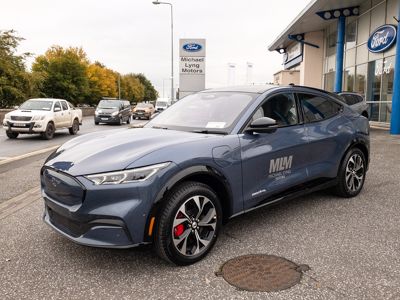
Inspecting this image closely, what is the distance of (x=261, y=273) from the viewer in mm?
3168

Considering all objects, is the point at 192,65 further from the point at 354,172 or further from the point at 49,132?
the point at 354,172

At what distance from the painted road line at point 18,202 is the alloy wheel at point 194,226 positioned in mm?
2641

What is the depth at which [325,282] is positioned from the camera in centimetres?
302

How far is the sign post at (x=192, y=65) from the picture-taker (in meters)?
16.3

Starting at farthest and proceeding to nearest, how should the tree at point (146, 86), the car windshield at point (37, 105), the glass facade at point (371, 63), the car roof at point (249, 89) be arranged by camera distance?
the tree at point (146, 86) → the glass facade at point (371, 63) → the car windshield at point (37, 105) → the car roof at point (249, 89)

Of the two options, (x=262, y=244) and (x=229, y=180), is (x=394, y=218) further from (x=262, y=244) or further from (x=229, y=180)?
(x=229, y=180)

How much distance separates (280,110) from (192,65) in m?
12.6

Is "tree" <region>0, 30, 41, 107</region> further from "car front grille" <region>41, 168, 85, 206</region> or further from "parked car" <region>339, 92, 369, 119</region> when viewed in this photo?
"car front grille" <region>41, 168, 85, 206</region>

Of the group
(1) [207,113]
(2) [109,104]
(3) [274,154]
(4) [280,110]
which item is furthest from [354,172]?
(2) [109,104]

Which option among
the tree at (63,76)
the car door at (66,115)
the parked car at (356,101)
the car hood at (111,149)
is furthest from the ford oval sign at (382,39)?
the tree at (63,76)

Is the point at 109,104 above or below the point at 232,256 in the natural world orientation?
above

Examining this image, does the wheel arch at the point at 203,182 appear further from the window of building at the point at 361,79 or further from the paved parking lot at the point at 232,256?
the window of building at the point at 361,79

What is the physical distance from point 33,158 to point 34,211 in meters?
5.17

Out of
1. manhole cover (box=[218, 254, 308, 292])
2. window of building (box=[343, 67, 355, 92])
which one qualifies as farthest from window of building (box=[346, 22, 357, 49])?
manhole cover (box=[218, 254, 308, 292])
